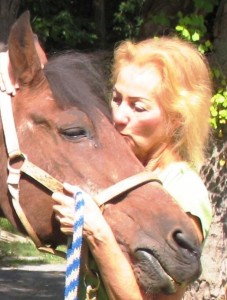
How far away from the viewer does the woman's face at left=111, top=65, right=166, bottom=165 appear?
2.39 meters

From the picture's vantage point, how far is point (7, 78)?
2.52m

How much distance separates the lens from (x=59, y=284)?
9320 millimetres

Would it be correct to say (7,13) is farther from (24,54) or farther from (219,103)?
(24,54)

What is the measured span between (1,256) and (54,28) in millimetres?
4056

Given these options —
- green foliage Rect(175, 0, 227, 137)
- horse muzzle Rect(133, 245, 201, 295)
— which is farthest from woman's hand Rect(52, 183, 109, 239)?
green foliage Rect(175, 0, 227, 137)

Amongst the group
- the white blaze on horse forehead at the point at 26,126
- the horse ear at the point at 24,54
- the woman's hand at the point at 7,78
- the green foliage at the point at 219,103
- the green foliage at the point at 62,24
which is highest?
the horse ear at the point at 24,54

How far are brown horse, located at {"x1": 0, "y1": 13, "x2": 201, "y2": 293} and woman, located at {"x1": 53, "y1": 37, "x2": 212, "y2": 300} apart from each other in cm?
7

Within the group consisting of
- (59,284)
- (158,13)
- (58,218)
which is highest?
(58,218)

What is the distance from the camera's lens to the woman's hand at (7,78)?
2.52 metres

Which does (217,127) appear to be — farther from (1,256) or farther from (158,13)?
(1,256)

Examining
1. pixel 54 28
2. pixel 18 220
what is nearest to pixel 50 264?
pixel 54 28

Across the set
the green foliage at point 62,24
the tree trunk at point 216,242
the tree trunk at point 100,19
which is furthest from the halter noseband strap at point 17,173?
the green foliage at point 62,24

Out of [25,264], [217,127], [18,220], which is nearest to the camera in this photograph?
[18,220]

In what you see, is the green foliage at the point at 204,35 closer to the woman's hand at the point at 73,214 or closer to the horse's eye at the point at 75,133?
the horse's eye at the point at 75,133
